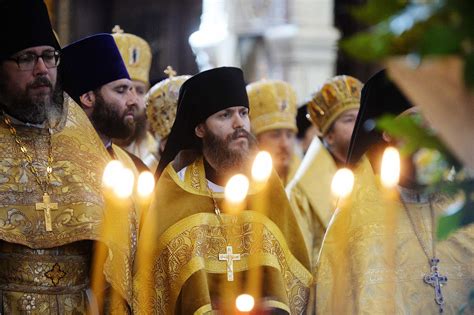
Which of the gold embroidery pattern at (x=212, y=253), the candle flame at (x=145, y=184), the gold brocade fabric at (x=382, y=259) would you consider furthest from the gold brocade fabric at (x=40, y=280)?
the gold brocade fabric at (x=382, y=259)

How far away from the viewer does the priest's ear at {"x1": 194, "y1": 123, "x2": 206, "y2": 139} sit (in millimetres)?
5828

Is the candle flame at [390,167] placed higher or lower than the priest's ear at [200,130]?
lower

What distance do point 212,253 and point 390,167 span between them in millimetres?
956

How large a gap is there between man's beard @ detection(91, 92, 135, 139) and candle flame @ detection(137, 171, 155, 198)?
1.24 ft

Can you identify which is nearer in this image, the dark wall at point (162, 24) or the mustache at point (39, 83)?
the mustache at point (39, 83)

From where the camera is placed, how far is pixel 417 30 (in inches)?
82.9

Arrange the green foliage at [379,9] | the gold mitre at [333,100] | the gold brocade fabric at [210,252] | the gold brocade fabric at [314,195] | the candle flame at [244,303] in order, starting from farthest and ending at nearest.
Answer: the gold mitre at [333,100] < the gold brocade fabric at [314,195] < the gold brocade fabric at [210,252] < the candle flame at [244,303] < the green foliage at [379,9]

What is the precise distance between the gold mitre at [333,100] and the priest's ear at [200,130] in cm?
187

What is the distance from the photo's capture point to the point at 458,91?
216cm

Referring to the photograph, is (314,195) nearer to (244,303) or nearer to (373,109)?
(373,109)

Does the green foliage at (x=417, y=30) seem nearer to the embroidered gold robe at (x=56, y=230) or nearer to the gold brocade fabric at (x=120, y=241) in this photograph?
the embroidered gold robe at (x=56, y=230)

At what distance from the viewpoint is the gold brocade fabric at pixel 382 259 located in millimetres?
5355

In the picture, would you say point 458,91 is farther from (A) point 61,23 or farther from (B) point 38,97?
(A) point 61,23

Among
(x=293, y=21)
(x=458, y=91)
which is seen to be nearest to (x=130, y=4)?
(x=293, y=21)
